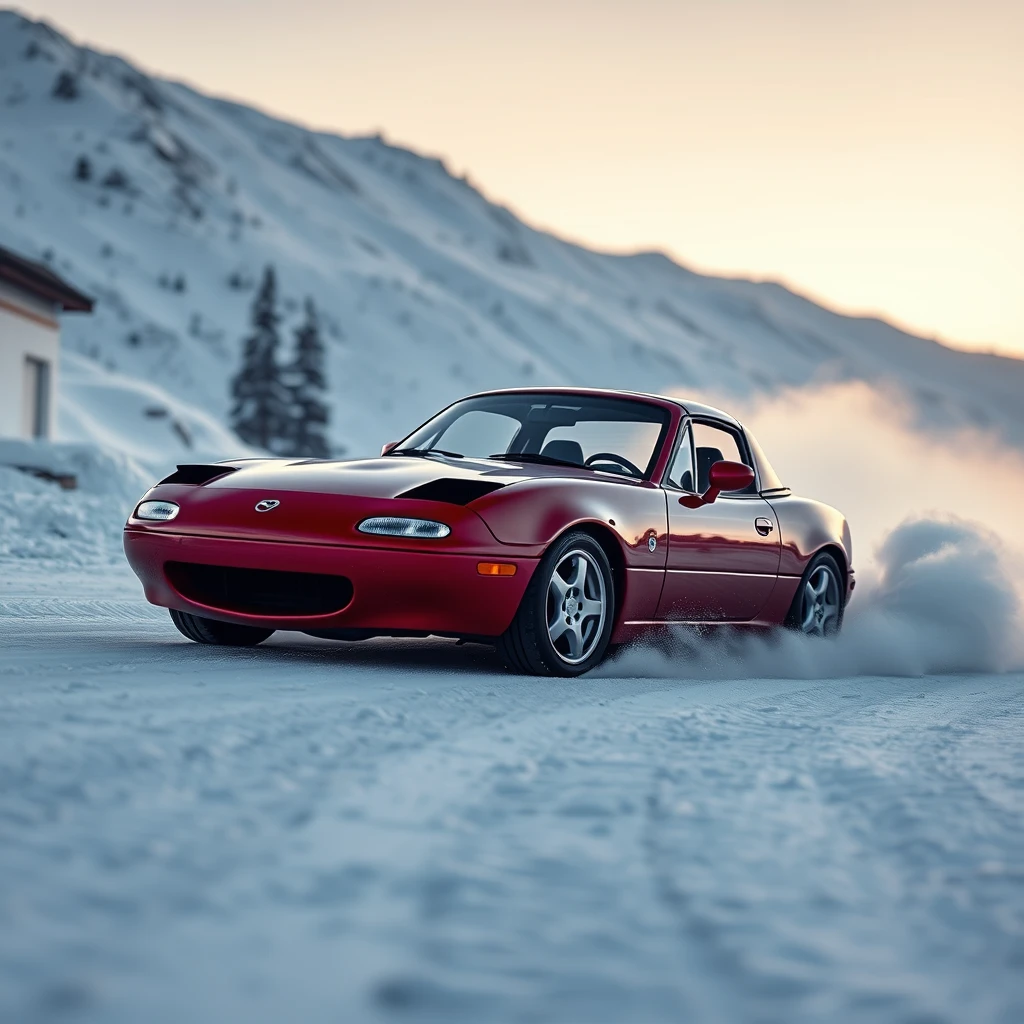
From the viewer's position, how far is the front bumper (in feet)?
20.1

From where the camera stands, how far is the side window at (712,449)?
25.9ft

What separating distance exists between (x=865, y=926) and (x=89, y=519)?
484 inches

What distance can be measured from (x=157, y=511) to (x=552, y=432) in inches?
81.1

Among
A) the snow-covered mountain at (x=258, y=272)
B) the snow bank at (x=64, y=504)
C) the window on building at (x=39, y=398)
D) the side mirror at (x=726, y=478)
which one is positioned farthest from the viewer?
the snow-covered mountain at (x=258, y=272)

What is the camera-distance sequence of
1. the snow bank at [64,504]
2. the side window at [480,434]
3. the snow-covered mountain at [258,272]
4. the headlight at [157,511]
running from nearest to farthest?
the headlight at [157,511] < the side window at [480,434] < the snow bank at [64,504] < the snow-covered mountain at [258,272]

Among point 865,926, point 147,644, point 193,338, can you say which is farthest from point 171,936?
point 193,338

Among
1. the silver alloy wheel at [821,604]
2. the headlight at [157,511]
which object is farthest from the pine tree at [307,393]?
the headlight at [157,511]

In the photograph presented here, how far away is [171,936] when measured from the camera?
2.50 meters

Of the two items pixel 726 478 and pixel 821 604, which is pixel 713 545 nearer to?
pixel 726 478

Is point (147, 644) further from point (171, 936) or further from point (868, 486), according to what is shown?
point (868, 486)

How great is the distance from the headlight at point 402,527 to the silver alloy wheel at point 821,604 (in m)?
2.90

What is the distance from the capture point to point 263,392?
169 ft

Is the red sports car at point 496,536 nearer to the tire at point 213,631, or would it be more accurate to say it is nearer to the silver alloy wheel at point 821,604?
the tire at point 213,631

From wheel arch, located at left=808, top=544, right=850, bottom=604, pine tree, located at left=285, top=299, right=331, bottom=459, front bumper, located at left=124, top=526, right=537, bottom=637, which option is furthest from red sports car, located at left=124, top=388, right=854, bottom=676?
pine tree, located at left=285, top=299, right=331, bottom=459
